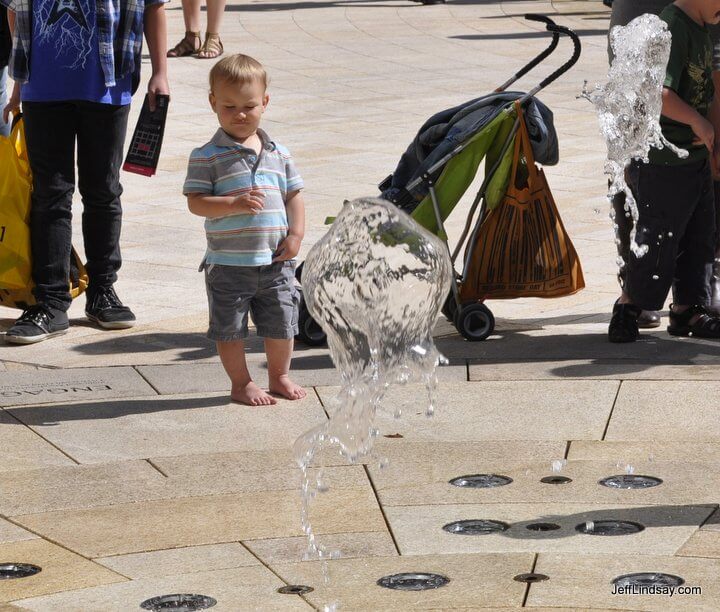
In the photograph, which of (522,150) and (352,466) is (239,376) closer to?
(352,466)

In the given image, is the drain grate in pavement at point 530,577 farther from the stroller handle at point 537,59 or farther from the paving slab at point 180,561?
the stroller handle at point 537,59

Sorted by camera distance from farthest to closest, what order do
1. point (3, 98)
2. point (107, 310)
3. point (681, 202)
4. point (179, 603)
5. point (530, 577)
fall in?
1. point (3, 98)
2. point (107, 310)
3. point (681, 202)
4. point (530, 577)
5. point (179, 603)

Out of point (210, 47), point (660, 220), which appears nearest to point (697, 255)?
point (660, 220)

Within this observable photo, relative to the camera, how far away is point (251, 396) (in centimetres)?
616

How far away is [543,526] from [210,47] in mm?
13643

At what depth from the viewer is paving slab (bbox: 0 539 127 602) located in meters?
4.22

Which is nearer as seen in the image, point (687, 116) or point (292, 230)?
point (292, 230)

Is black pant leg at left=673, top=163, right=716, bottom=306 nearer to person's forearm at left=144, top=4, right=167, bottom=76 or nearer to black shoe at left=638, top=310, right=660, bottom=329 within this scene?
Result: black shoe at left=638, top=310, right=660, bottom=329

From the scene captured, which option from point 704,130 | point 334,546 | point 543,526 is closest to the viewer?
point 334,546

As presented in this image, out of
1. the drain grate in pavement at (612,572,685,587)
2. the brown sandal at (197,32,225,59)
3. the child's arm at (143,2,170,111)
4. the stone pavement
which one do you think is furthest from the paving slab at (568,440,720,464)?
the brown sandal at (197,32,225,59)

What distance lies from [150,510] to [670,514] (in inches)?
65.4

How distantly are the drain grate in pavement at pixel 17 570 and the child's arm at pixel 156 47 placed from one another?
11.0ft

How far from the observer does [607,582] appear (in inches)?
164

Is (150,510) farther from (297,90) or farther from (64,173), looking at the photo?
(297,90)
